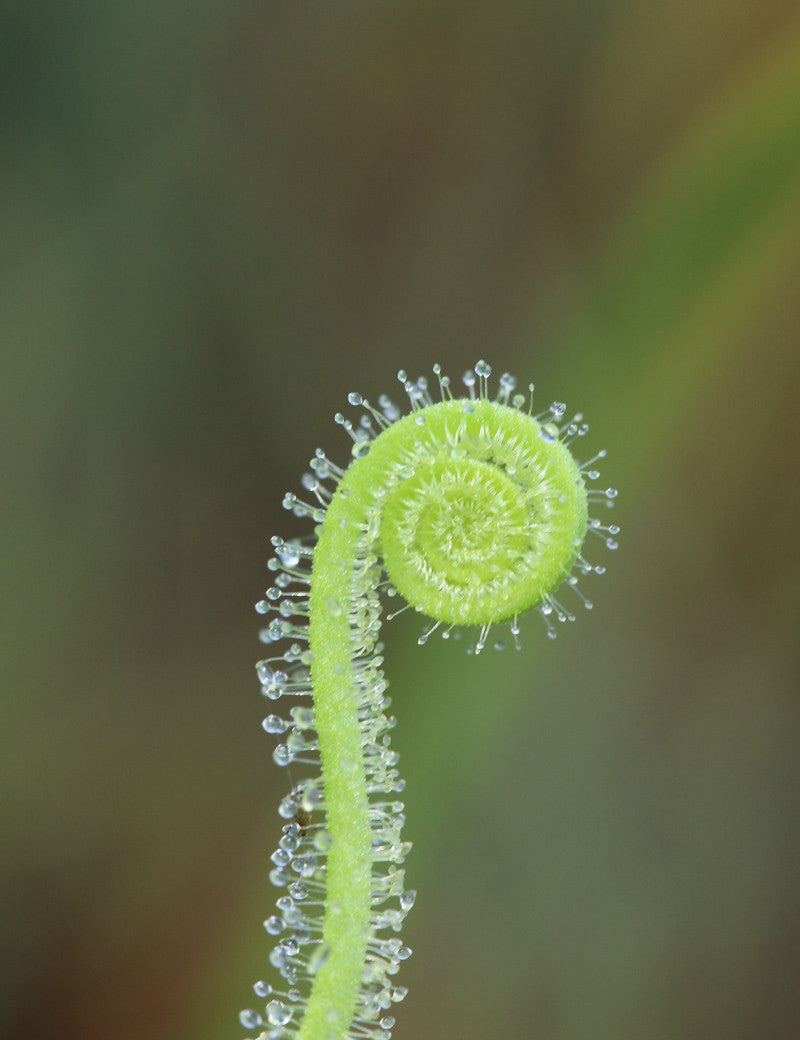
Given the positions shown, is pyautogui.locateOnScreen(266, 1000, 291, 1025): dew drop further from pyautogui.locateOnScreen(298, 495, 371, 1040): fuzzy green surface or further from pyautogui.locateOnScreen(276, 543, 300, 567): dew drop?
pyautogui.locateOnScreen(276, 543, 300, 567): dew drop

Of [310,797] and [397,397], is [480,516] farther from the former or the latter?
[397,397]

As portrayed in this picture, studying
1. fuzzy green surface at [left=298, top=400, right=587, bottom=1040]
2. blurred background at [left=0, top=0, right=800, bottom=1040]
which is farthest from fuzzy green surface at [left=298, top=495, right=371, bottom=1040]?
blurred background at [left=0, top=0, right=800, bottom=1040]

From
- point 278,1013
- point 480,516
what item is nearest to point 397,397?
point 480,516

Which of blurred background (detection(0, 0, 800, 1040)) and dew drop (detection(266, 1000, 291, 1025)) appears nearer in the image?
dew drop (detection(266, 1000, 291, 1025))

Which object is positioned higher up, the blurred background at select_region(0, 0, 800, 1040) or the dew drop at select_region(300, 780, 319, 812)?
the blurred background at select_region(0, 0, 800, 1040)

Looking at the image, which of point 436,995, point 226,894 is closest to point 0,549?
point 226,894

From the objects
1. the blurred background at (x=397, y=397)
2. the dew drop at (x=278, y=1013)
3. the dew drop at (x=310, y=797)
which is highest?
the blurred background at (x=397, y=397)

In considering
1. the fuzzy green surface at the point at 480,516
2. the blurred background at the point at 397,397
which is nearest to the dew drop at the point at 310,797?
the fuzzy green surface at the point at 480,516

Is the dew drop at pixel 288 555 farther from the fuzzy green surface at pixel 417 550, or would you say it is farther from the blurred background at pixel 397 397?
the blurred background at pixel 397 397
